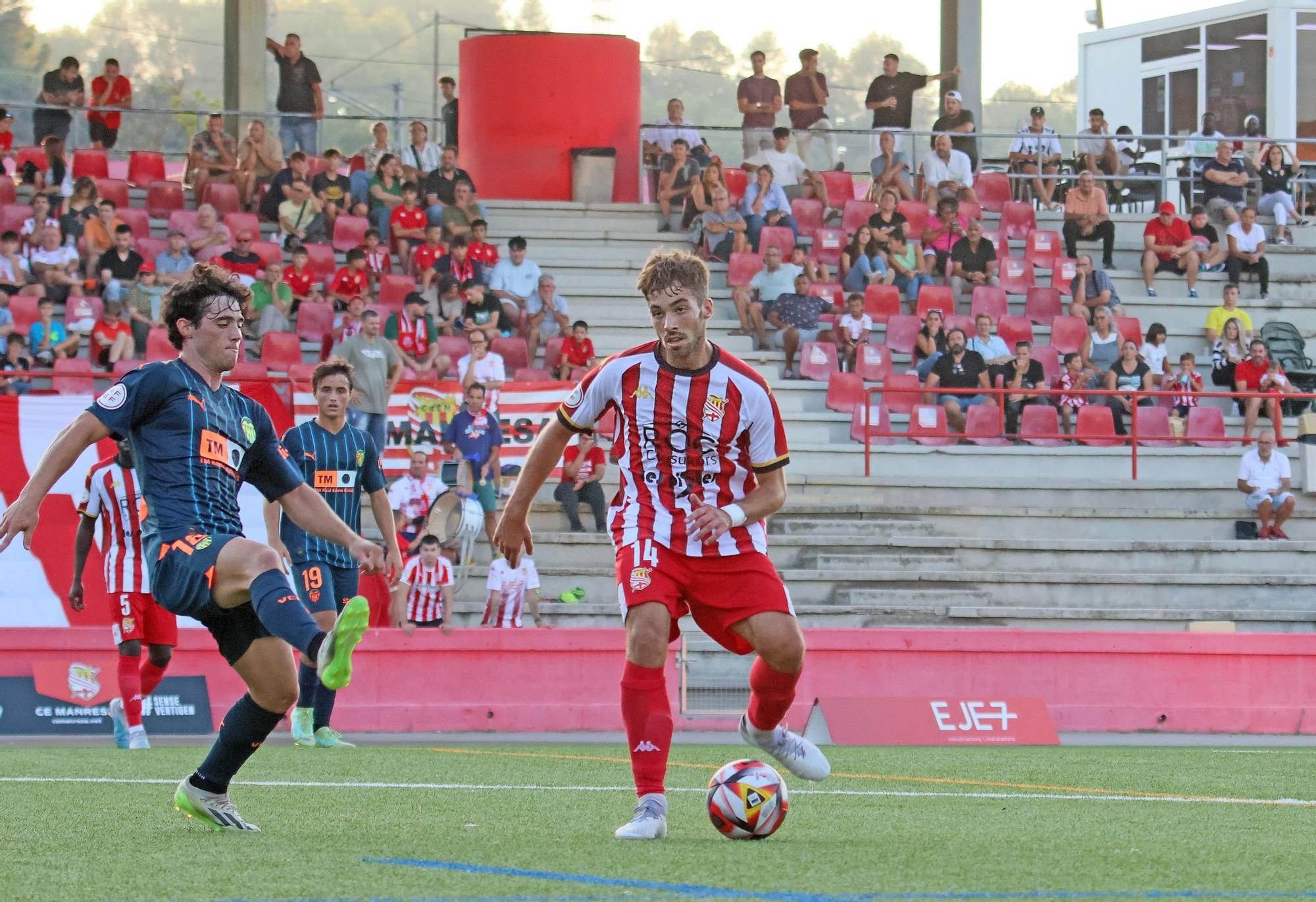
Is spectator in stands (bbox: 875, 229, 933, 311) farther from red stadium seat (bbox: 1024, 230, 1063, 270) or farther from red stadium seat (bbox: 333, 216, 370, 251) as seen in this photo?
red stadium seat (bbox: 333, 216, 370, 251)

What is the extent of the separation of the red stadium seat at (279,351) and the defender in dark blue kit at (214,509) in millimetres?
12126

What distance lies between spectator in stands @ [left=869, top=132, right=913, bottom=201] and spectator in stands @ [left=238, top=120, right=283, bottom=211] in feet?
24.3

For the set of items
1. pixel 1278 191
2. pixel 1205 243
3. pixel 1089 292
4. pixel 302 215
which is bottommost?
pixel 1089 292

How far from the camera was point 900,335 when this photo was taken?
67.6ft

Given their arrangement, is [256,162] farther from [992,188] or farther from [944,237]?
[992,188]

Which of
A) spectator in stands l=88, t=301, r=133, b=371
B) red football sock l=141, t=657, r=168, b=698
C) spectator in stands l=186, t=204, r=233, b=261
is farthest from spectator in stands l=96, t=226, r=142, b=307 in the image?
red football sock l=141, t=657, r=168, b=698

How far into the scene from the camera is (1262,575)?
1758 cm

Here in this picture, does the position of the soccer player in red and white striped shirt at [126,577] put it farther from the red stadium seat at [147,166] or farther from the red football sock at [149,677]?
the red stadium seat at [147,166]

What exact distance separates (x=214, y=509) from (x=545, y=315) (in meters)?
13.9

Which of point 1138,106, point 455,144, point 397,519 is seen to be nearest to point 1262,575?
point 397,519

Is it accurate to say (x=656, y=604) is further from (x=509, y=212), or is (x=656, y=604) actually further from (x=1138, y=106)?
(x=1138, y=106)

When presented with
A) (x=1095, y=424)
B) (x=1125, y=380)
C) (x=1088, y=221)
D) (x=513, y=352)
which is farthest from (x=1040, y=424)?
(x=513, y=352)

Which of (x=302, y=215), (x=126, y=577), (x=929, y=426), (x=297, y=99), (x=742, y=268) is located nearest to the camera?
(x=126, y=577)

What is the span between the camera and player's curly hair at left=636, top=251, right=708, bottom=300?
19.8 ft
